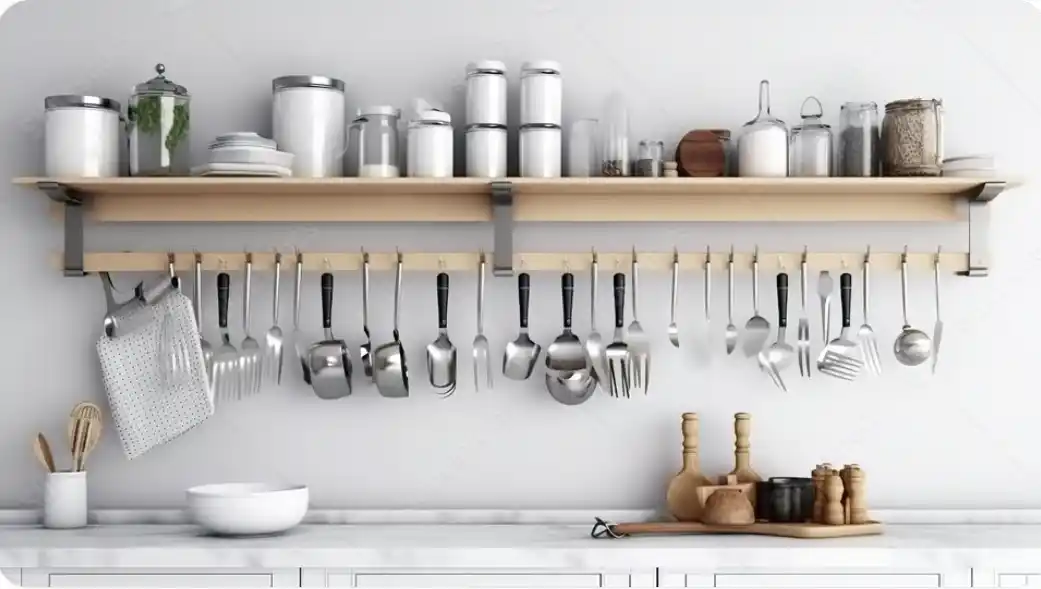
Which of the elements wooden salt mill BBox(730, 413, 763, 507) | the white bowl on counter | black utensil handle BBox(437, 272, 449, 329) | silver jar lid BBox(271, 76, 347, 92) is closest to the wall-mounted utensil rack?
black utensil handle BBox(437, 272, 449, 329)

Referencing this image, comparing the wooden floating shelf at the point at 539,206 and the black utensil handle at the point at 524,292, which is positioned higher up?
the wooden floating shelf at the point at 539,206

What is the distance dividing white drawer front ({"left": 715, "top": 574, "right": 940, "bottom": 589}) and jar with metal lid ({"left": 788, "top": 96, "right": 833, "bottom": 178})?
863 mm

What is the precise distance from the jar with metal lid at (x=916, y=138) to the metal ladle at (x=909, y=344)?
0.20m

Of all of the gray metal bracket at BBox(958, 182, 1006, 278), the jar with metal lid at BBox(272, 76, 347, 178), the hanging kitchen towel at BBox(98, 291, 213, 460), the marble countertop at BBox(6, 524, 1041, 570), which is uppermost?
the jar with metal lid at BBox(272, 76, 347, 178)

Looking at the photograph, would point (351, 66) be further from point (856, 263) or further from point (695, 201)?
point (856, 263)

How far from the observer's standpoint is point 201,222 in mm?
2828

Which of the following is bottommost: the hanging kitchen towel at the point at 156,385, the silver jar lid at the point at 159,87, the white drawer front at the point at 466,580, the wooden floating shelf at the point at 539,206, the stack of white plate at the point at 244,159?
the white drawer front at the point at 466,580

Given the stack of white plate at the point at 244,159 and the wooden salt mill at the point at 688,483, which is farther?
the wooden salt mill at the point at 688,483

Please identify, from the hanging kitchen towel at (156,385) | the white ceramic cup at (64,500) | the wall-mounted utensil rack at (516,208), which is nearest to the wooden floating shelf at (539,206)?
the wall-mounted utensil rack at (516,208)

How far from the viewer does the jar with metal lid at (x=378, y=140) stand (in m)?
2.68

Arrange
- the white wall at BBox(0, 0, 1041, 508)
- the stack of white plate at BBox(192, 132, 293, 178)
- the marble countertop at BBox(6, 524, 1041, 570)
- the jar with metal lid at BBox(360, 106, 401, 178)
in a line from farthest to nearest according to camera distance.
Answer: the white wall at BBox(0, 0, 1041, 508), the jar with metal lid at BBox(360, 106, 401, 178), the stack of white plate at BBox(192, 132, 293, 178), the marble countertop at BBox(6, 524, 1041, 570)

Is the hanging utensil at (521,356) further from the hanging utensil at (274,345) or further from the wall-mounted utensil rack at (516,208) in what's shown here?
the hanging utensil at (274,345)

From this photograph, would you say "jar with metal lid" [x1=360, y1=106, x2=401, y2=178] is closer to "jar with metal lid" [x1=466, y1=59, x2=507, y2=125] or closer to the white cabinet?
"jar with metal lid" [x1=466, y1=59, x2=507, y2=125]

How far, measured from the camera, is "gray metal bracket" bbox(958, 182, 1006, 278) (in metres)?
2.76
